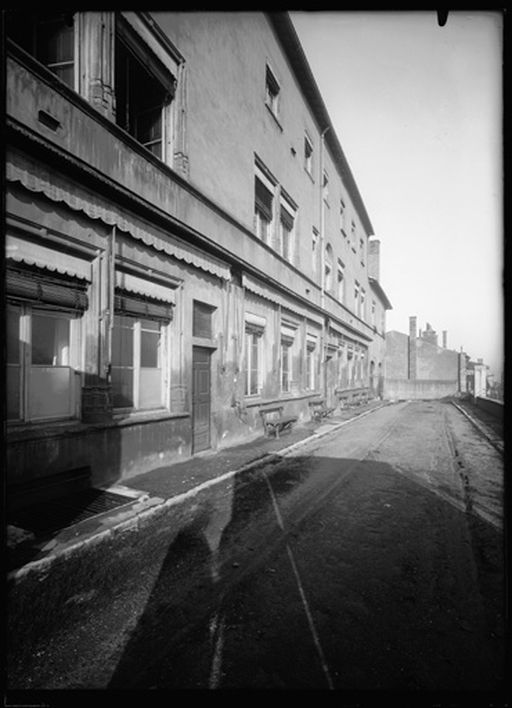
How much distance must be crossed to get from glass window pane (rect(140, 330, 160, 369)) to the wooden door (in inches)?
41.8

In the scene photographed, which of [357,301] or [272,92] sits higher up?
[272,92]

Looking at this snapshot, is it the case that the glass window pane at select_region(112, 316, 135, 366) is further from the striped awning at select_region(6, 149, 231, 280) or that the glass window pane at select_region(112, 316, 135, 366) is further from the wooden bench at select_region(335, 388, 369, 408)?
the wooden bench at select_region(335, 388, 369, 408)

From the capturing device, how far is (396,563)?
3.55m

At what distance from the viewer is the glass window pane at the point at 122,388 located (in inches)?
238

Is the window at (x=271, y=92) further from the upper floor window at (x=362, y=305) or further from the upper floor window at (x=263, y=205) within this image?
the upper floor window at (x=362, y=305)

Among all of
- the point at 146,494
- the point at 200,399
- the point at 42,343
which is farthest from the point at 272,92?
the point at 146,494

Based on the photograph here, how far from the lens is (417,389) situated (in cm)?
3694

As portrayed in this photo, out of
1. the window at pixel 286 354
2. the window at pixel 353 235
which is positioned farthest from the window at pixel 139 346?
the window at pixel 353 235

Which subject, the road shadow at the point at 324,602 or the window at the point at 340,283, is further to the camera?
the window at the point at 340,283

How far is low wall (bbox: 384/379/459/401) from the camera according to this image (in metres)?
36.4

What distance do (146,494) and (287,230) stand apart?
11.2 meters

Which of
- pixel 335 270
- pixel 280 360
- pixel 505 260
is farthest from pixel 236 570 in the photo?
pixel 335 270

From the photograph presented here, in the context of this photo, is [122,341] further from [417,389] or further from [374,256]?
[417,389]

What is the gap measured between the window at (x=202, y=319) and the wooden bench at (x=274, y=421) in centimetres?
330
